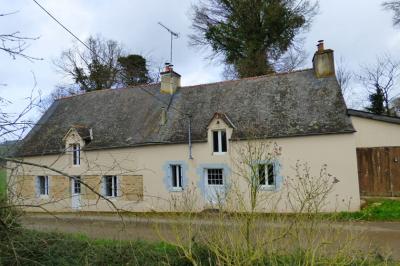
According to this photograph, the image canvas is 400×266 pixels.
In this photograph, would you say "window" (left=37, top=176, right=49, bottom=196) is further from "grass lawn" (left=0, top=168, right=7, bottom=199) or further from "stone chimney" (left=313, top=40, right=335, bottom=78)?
"grass lawn" (left=0, top=168, right=7, bottom=199)

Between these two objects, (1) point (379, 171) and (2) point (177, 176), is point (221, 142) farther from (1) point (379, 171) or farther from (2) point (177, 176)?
(1) point (379, 171)

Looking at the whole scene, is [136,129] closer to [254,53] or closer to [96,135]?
[96,135]

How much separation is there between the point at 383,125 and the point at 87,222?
1384cm

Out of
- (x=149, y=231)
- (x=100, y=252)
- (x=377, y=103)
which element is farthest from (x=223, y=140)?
(x=377, y=103)

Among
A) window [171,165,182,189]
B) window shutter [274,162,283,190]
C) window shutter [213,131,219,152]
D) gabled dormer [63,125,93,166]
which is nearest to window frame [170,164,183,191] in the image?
window [171,165,182,189]

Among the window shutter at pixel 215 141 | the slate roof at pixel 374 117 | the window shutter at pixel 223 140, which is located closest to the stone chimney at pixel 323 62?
the slate roof at pixel 374 117

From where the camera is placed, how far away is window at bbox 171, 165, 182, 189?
18.6m

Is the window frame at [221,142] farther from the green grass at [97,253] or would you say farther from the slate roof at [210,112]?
the green grass at [97,253]

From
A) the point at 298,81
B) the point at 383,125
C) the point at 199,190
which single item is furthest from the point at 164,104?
the point at 383,125

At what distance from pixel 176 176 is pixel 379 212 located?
919 cm

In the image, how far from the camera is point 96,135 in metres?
21.6

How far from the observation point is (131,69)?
37031 mm

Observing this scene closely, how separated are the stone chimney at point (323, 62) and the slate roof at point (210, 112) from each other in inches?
14.6

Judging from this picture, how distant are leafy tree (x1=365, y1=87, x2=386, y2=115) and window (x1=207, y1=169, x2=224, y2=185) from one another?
19136 mm
